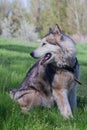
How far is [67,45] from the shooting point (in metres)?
5.71

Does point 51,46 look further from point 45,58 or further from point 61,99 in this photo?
point 61,99

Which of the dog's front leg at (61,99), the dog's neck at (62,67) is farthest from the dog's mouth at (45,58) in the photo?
the dog's front leg at (61,99)

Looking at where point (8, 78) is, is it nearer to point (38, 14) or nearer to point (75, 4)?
point (75, 4)

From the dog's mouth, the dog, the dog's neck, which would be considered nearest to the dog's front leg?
the dog

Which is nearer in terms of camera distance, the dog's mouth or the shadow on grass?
the dog's mouth

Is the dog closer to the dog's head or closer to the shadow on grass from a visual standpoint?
the dog's head

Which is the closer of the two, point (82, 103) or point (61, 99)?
point (61, 99)

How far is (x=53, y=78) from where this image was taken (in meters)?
5.52

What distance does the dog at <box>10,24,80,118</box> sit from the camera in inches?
209

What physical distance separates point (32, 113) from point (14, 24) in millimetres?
49059

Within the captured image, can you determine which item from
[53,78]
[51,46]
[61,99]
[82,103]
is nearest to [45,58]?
[51,46]

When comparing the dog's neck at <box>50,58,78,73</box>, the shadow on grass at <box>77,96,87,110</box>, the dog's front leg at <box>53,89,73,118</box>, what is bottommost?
the shadow on grass at <box>77,96,87,110</box>

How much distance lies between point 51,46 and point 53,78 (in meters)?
0.50

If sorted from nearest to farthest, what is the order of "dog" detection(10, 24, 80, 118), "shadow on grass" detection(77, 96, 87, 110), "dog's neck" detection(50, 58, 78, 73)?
1. "dog" detection(10, 24, 80, 118)
2. "dog's neck" detection(50, 58, 78, 73)
3. "shadow on grass" detection(77, 96, 87, 110)
